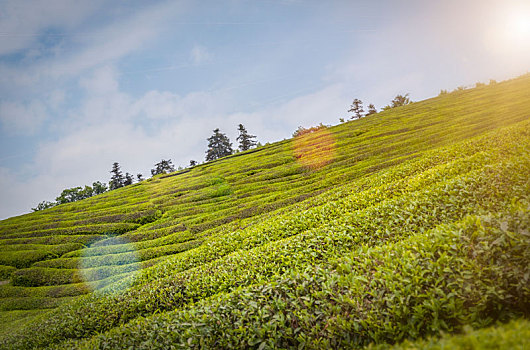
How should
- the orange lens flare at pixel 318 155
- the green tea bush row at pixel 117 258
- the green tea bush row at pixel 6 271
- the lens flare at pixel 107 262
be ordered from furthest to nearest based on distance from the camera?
the orange lens flare at pixel 318 155 < the green tea bush row at pixel 6 271 < the green tea bush row at pixel 117 258 < the lens flare at pixel 107 262

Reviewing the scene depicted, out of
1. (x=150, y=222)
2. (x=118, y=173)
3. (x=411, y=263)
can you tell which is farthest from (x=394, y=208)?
(x=118, y=173)

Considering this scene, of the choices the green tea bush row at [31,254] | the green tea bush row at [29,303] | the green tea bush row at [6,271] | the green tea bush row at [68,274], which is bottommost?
the green tea bush row at [29,303]

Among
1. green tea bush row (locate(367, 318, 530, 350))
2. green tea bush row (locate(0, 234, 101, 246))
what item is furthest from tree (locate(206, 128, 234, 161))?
green tea bush row (locate(367, 318, 530, 350))

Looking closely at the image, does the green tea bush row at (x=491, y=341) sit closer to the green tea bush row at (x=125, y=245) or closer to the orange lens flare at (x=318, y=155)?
the green tea bush row at (x=125, y=245)

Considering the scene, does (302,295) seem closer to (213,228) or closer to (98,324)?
(98,324)

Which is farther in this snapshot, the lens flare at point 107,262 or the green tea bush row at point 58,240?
the green tea bush row at point 58,240

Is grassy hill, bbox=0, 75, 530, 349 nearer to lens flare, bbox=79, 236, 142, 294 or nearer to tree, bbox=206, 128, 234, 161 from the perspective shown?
lens flare, bbox=79, 236, 142, 294

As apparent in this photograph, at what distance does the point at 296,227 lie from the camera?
1527 cm

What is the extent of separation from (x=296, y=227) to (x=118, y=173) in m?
109

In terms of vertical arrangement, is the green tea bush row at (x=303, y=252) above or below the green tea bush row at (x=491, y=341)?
below

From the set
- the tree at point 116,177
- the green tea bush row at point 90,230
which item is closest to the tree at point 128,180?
the tree at point 116,177

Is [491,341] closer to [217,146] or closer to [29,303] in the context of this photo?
[29,303]

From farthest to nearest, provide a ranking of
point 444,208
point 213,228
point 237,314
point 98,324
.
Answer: point 213,228, point 98,324, point 444,208, point 237,314

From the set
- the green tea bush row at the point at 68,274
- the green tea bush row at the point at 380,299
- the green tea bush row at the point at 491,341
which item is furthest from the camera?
the green tea bush row at the point at 68,274
